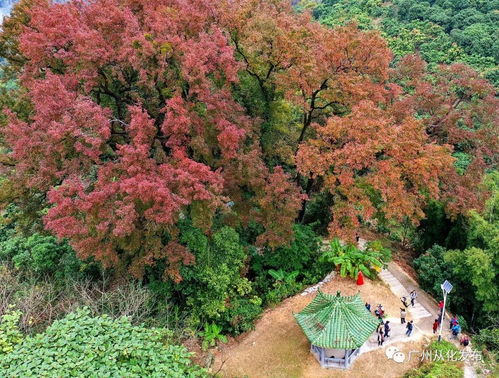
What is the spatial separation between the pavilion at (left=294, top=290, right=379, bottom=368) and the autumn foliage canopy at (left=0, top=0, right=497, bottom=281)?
3.09 m

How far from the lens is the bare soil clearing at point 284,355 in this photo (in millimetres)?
15102

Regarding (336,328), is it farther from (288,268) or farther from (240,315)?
(288,268)

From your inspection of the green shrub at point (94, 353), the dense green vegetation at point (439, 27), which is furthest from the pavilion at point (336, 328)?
the dense green vegetation at point (439, 27)

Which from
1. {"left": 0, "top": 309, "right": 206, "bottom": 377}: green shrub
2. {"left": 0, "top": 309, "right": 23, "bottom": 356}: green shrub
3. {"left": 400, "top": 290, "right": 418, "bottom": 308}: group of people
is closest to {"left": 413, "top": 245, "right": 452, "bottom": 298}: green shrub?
{"left": 400, "top": 290, "right": 418, "bottom": 308}: group of people

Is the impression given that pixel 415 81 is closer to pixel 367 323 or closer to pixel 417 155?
pixel 417 155

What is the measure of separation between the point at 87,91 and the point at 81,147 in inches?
100

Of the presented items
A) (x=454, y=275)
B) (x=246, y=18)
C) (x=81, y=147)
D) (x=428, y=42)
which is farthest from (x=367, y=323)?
(x=428, y=42)

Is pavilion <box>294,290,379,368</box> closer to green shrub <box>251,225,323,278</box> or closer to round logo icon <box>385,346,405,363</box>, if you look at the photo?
round logo icon <box>385,346,405,363</box>

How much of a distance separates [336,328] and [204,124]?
28.3 feet

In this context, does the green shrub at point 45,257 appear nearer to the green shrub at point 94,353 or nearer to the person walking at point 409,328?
the green shrub at point 94,353

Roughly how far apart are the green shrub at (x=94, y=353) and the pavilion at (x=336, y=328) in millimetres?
5459

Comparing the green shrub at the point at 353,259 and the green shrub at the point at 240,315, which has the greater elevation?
the green shrub at the point at 353,259

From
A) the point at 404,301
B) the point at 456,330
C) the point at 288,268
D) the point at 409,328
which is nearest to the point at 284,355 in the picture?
the point at 288,268

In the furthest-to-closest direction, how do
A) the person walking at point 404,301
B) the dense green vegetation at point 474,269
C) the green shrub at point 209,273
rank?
the person walking at point 404,301, the dense green vegetation at point 474,269, the green shrub at point 209,273
